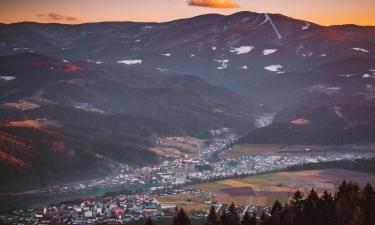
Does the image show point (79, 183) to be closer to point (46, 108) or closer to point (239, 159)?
point (239, 159)

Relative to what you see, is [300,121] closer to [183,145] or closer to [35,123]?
[183,145]

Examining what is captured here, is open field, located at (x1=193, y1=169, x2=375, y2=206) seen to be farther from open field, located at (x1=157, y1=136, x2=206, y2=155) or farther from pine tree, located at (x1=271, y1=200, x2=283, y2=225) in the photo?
open field, located at (x1=157, y1=136, x2=206, y2=155)

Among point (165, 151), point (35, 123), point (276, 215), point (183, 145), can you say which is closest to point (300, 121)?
point (183, 145)

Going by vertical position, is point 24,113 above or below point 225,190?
above

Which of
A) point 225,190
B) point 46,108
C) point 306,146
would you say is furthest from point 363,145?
point 46,108

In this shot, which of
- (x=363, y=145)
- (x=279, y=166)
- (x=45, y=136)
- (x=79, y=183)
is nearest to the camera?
→ (x=79, y=183)

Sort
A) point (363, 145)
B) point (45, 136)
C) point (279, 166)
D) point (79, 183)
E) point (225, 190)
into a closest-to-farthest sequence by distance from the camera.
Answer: point (225, 190) < point (79, 183) < point (279, 166) < point (45, 136) < point (363, 145)

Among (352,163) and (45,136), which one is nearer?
(352,163)

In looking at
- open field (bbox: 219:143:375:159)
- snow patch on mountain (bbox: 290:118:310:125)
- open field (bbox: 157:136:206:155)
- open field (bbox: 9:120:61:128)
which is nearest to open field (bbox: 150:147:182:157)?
open field (bbox: 157:136:206:155)
